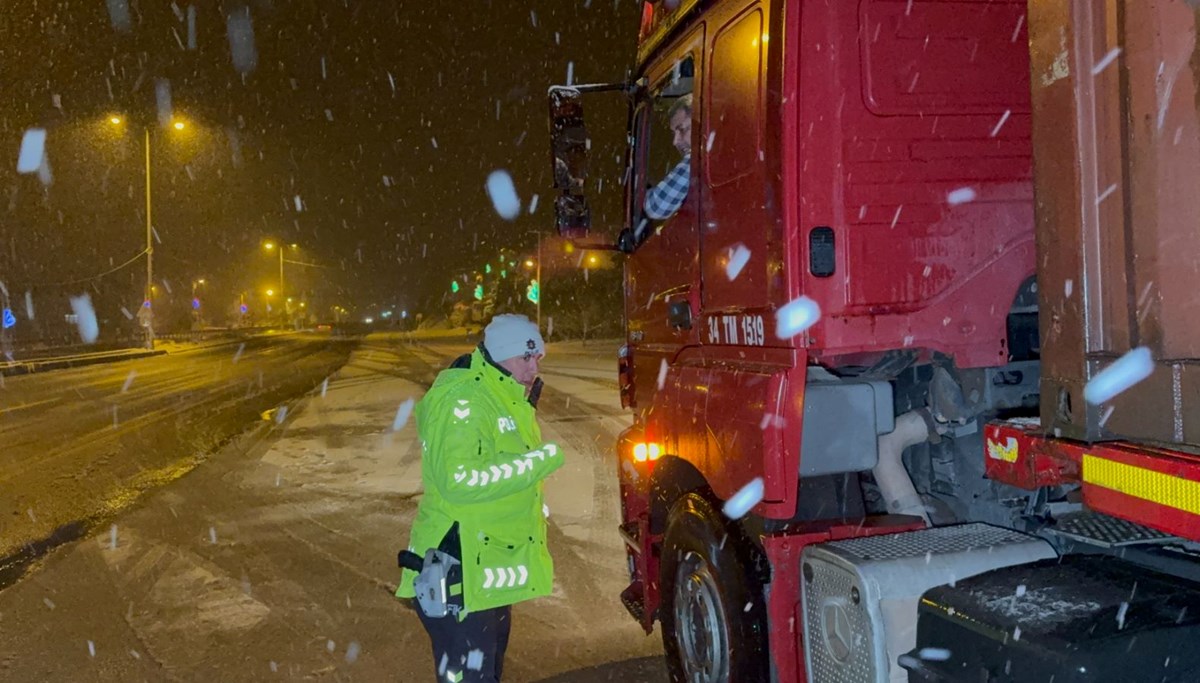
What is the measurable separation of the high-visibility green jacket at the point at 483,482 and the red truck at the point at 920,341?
2.32 feet

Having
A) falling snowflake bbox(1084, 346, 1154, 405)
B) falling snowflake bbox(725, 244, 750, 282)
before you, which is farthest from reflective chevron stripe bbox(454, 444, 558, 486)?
falling snowflake bbox(1084, 346, 1154, 405)

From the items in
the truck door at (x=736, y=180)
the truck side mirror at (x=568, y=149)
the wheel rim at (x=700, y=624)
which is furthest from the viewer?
the truck side mirror at (x=568, y=149)

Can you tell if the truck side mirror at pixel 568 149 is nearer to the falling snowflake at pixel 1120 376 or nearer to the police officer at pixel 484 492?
the police officer at pixel 484 492

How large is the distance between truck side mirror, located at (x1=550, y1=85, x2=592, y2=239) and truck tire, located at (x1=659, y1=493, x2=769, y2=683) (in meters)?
1.62

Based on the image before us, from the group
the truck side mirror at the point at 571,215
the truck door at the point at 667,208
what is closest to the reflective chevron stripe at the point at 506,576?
the truck door at the point at 667,208

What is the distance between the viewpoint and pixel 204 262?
87500 mm

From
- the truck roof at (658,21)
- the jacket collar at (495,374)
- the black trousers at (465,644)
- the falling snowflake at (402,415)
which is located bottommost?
the falling snowflake at (402,415)

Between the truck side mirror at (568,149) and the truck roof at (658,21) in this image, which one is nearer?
the truck roof at (658,21)

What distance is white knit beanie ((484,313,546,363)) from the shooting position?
3.10m

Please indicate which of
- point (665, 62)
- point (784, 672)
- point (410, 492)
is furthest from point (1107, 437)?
point (410, 492)

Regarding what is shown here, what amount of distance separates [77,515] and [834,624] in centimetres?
731

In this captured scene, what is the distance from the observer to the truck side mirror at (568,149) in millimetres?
4297

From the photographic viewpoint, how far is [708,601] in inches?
133

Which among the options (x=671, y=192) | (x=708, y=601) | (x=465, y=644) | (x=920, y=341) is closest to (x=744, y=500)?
(x=708, y=601)
